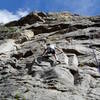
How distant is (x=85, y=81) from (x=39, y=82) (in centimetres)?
257

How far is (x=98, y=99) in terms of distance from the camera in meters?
15.9

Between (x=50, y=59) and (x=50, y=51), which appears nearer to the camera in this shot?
(x=50, y=59)

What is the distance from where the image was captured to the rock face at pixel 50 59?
16609 millimetres

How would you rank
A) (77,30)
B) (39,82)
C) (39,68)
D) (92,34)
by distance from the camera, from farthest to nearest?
(77,30), (92,34), (39,68), (39,82)

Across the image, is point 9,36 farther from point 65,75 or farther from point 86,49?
point 65,75

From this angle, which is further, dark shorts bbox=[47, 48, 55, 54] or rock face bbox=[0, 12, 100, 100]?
dark shorts bbox=[47, 48, 55, 54]

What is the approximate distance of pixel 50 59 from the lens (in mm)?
20641

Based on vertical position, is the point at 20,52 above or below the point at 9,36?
below

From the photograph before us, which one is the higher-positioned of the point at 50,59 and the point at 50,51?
the point at 50,51

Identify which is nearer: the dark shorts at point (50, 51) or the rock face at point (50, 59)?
the rock face at point (50, 59)

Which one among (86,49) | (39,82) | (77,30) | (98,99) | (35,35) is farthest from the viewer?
(35,35)

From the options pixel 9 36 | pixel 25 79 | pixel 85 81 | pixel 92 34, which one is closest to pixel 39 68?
pixel 25 79

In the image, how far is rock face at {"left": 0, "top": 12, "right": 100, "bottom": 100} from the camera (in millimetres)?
16609

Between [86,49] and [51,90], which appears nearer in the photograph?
[51,90]
